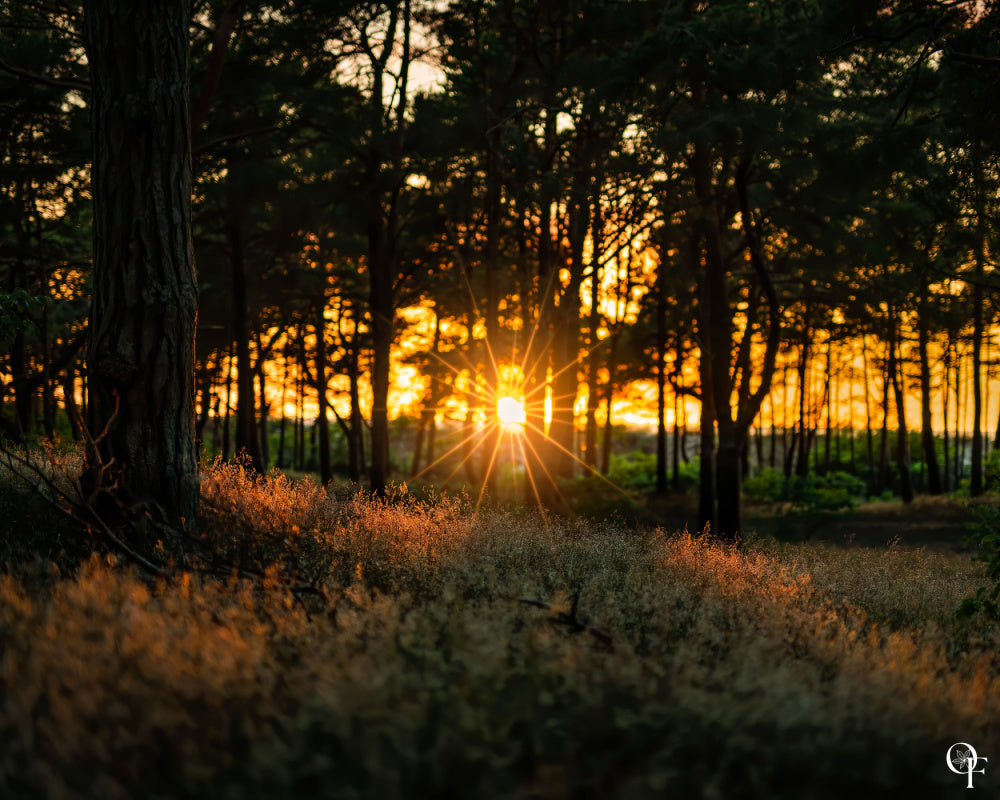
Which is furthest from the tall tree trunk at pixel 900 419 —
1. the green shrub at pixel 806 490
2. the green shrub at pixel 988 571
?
the green shrub at pixel 988 571

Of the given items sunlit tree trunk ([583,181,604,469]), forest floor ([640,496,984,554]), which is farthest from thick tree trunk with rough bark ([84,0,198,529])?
forest floor ([640,496,984,554])

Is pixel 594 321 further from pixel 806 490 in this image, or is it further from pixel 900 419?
pixel 900 419

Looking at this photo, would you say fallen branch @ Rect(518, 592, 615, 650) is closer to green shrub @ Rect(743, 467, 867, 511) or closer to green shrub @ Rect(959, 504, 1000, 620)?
green shrub @ Rect(959, 504, 1000, 620)

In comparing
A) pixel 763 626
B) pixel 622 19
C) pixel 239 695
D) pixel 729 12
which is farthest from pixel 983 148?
pixel 239 695

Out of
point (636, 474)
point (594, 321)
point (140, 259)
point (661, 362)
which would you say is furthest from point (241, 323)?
point (636, 474)

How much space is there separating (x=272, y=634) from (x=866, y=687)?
283 cm

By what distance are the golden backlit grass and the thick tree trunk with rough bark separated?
5.68 feet

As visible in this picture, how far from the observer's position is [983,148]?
9664 mm

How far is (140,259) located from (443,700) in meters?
4.87

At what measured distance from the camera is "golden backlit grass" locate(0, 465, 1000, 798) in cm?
239

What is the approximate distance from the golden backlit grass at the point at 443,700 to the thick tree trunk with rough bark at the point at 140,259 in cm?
173

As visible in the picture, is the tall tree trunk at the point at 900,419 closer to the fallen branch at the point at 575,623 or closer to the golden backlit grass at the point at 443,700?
the golden backlit grass at the point at 443,700

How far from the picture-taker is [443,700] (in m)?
2.71

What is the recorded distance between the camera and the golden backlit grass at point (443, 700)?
2.39m
